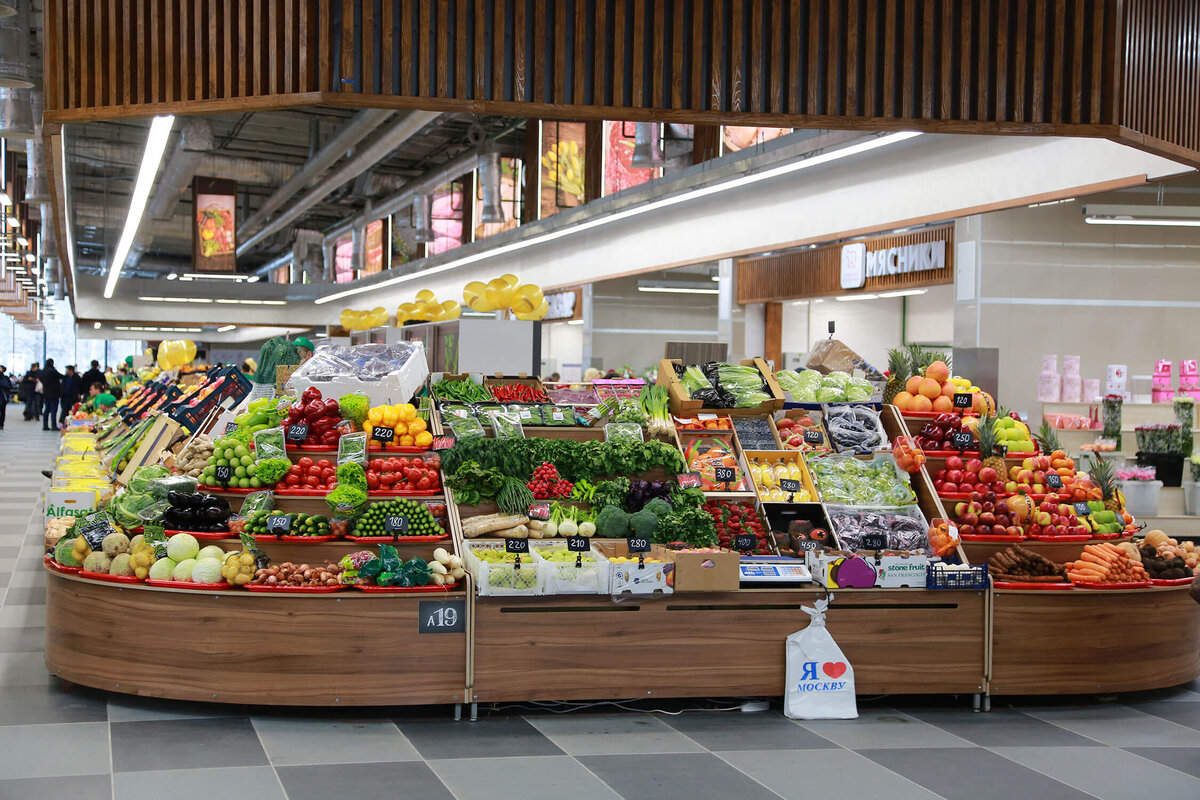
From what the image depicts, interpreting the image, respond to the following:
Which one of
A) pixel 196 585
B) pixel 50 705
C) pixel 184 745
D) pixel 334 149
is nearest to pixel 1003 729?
pixel 184 745

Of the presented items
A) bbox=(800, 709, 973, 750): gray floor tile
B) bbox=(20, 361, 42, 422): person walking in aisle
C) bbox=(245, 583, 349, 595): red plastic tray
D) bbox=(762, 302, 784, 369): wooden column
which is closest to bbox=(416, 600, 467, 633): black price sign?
bbox=(245, 583, 349, 595): red plastic tray

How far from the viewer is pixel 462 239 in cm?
2066

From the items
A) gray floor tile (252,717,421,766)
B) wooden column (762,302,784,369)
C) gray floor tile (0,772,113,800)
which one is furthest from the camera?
wooden column (762,302,784,369)

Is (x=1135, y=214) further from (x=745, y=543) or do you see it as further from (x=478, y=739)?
(x=478, y=739)

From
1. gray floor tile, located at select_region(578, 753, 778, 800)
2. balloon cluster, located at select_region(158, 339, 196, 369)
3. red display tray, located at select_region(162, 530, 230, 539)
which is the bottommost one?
gray floor tile, located at select_region(578, 753, 778, 800)

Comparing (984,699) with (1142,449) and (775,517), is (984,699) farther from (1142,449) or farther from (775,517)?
(1142,449)

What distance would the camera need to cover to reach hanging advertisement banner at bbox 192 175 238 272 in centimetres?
1623

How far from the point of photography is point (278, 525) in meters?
5.24

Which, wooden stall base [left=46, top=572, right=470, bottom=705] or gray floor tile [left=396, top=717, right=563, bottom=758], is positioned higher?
wooden stall base [left=46, top=572, right=470, bottom=705]

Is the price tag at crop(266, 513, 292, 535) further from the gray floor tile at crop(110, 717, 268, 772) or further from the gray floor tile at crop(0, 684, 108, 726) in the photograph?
the gray floor tile at crop(0, 684, 108, 726)

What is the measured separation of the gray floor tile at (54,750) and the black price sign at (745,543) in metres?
2.96

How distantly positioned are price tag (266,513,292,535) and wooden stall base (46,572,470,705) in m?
0.45

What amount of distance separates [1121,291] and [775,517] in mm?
5935

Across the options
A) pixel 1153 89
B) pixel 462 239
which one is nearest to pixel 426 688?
pixel 1153 89
